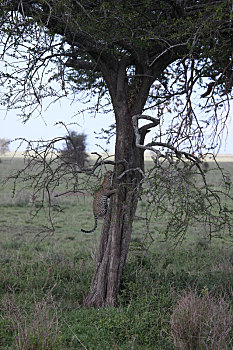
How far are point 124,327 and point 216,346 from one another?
145cm

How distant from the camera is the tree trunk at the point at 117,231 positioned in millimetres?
7344

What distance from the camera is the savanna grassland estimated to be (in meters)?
5.23

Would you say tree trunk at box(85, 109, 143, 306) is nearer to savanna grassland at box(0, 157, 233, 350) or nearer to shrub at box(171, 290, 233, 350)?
savanna grassland at box(0, 157, 233, 350)

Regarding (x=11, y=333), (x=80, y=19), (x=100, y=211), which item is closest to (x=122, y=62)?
(x=80, y=19)

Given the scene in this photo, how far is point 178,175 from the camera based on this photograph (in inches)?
206

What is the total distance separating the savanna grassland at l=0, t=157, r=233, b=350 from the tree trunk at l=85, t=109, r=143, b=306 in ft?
1.06

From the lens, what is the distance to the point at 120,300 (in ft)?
23.0

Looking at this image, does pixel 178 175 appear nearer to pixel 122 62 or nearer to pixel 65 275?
pixel 122 62

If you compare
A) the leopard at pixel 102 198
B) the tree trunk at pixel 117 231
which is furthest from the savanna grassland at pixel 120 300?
the leopard at pixel 102 198

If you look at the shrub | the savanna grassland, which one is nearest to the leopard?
the savanna grassland

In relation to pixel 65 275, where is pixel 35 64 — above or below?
above

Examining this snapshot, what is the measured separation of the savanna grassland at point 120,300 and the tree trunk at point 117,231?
1.06ft

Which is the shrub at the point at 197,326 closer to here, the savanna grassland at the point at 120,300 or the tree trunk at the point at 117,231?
the savanna grassland at the point at 120,300

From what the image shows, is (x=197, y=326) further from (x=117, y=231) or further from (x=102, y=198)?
(x=102, y=198)
